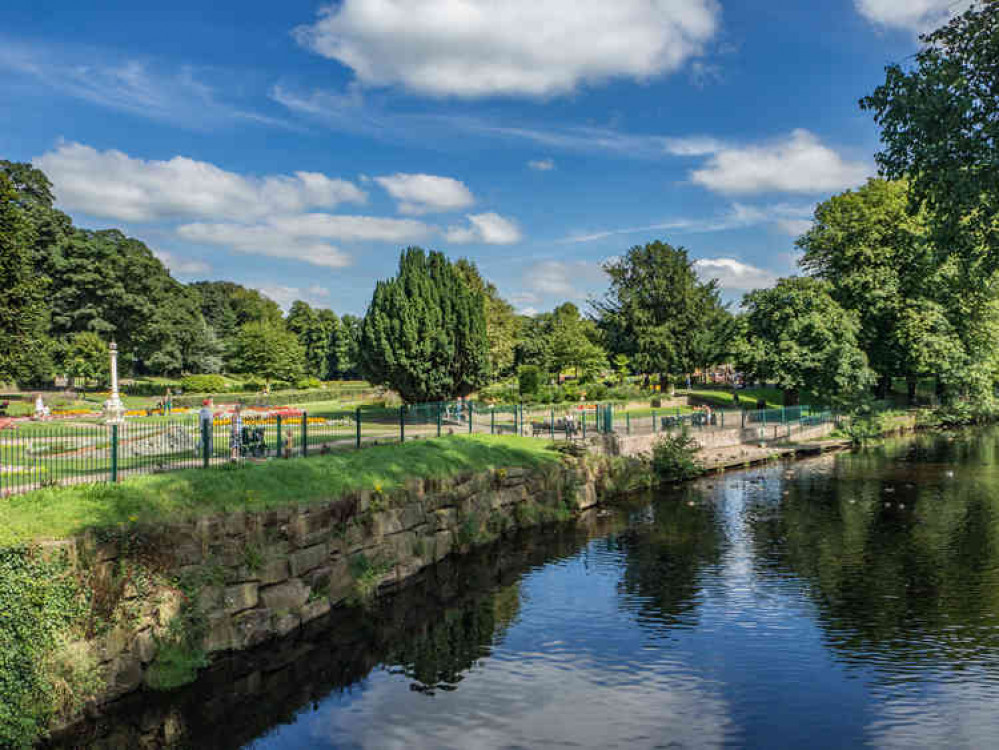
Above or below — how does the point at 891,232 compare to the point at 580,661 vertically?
above

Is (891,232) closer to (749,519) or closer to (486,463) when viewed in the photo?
(749,519)

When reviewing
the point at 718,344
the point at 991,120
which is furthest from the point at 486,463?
the point at 718,344

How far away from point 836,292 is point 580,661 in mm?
44678

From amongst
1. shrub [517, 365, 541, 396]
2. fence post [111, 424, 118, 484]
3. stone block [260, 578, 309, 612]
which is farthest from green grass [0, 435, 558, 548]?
shrub [517, 365, 541, 396]

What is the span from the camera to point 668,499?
27.8 meters

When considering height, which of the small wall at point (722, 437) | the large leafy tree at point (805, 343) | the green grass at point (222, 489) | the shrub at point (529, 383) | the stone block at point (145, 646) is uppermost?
the large leafy tree at point (805, 343)

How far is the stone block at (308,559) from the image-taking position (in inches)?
553

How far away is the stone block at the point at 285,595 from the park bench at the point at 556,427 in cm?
1800

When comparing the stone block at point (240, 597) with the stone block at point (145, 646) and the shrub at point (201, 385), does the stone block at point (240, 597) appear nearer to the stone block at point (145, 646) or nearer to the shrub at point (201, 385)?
the stone block at point (145, 646)

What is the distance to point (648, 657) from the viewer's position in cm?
1257

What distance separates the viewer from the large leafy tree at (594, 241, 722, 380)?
A: 217 ft

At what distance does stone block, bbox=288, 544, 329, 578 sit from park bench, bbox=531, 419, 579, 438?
17.1 metres

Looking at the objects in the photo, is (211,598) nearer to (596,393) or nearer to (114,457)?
(114,457)

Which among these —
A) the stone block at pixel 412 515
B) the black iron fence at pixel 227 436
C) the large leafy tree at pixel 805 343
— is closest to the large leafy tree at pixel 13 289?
the black iron fence at pixel 227 436
